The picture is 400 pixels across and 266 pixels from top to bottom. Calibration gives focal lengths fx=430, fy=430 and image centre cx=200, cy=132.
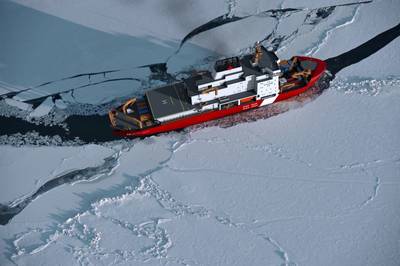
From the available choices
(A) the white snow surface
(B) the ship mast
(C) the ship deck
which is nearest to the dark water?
(A) the white snow surface

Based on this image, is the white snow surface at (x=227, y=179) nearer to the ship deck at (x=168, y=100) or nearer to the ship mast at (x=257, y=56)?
the ship deck at (x=168, y=100)

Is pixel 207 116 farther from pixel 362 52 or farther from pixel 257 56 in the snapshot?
pixel 362 52

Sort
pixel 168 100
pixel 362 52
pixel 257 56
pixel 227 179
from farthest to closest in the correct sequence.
Result: pixel 362 52 → pixel 168 100 → pixel 257 56 → pixel 227 179

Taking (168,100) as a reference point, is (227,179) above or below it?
below

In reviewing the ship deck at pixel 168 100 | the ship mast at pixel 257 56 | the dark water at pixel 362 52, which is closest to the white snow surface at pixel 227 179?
the dark water at pixel 362 52

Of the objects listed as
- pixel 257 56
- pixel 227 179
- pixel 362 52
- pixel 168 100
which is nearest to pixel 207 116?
pixel 168 100
